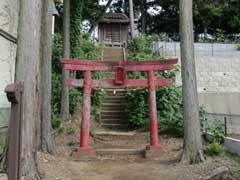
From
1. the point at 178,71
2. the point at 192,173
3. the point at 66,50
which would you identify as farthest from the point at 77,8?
the point at 192,173

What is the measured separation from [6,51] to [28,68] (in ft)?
12.1

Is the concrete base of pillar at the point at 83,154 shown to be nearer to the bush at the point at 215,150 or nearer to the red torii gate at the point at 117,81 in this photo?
the red torii gate at the point at 117,81

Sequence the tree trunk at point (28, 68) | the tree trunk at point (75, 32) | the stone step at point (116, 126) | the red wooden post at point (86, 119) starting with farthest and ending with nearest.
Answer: the tree trunk at point (75, 32), the stone step at point (116, 126), the red wooden post at point (86, 119), the tree trunk at point (28, 68)

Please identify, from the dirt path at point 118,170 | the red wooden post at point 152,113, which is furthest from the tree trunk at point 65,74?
the dirt path at point 118,170

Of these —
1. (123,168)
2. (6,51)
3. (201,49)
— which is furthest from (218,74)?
(6,51)

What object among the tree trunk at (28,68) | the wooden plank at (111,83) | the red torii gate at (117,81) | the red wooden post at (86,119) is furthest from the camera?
the wooden plank at (111,83)

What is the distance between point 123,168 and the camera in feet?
31.1

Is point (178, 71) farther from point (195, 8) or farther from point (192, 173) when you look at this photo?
point (195, 8)

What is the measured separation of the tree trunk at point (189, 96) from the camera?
895 centimetres

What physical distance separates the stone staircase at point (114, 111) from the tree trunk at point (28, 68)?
29.8 ft

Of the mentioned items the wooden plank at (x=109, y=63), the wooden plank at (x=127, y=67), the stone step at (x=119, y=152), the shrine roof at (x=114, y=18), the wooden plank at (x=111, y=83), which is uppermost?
the shrine roof at (x=114, y=18)

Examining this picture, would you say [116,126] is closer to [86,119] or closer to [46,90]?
[86,119]

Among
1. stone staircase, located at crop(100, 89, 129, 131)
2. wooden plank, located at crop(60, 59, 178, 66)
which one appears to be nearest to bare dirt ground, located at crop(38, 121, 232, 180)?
wooden plank, located at crop(60, 59, 178, 66)

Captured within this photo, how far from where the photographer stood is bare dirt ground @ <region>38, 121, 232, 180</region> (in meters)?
8.16
